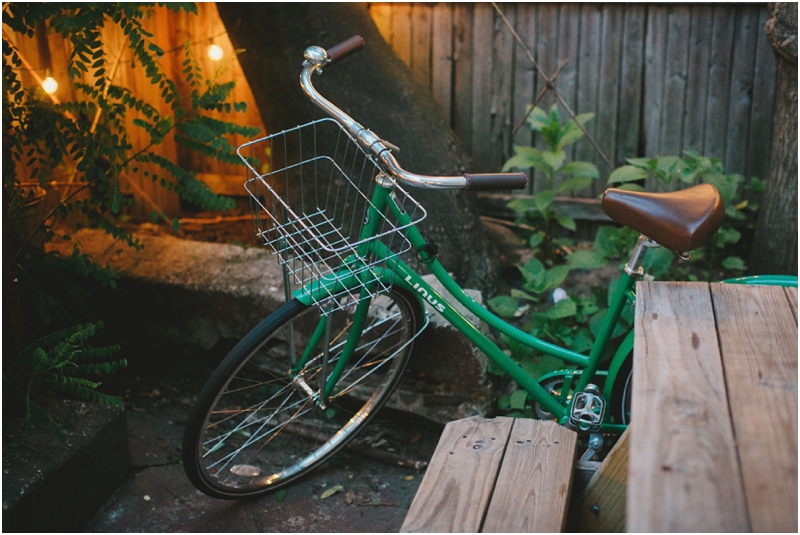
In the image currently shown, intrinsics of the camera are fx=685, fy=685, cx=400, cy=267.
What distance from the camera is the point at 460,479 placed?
69.4 inches

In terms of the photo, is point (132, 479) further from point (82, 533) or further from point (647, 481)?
point (647, 481)

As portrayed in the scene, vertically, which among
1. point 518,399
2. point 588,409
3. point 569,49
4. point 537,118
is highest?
point 569,49

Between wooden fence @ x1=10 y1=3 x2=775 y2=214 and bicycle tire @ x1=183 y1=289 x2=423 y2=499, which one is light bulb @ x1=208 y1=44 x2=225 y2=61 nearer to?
wooden fence @ x1=10 y1=3 x2=775 y2=214

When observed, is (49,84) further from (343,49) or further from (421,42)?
(421,42)

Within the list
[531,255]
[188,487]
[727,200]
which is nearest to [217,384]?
[188,487]

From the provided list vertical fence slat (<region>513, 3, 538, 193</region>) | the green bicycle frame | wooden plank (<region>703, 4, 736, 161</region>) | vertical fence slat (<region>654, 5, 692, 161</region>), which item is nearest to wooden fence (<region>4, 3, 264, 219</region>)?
vertical fence slat (<region>513, 3, 538, 193</region>)

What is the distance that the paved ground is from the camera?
2846 mm

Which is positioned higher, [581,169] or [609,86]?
[609,86]

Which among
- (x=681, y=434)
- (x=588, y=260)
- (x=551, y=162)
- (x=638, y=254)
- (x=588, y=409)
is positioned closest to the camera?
(x=681, y=434)

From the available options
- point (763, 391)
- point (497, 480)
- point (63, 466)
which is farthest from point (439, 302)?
point (63, 466)

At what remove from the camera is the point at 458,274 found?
398cm

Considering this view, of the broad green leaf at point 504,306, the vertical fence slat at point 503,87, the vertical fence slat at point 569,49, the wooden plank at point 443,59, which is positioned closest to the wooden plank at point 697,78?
the vertical fence slat at point 569,49

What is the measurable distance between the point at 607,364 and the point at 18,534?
2360mm

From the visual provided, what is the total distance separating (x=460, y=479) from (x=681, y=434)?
0.66m
